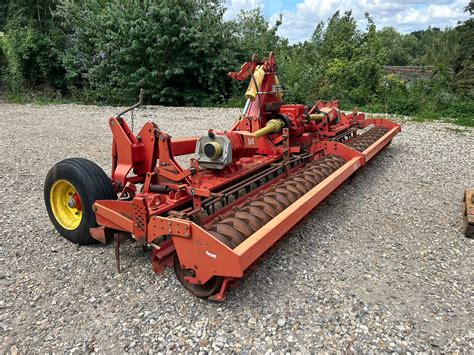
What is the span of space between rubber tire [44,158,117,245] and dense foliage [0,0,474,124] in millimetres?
10804

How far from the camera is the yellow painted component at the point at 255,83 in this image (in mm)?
5684

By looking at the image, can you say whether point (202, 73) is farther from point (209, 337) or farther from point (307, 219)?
point (209, 337)

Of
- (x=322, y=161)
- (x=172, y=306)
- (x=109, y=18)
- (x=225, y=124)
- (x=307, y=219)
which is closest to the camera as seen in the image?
(x=172, y=306)

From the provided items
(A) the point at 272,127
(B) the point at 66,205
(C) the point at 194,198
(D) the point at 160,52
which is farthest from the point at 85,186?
(D) the point at 160,52

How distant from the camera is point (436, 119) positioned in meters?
11.8

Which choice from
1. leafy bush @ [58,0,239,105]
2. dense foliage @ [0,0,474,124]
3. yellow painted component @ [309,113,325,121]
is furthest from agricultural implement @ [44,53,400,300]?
leafy bush @ [58,0,239,105]

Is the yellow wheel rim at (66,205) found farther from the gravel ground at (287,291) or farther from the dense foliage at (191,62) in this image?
the dense foliage at (191,62)

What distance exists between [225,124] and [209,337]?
9028mm

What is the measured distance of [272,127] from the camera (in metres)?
5.44

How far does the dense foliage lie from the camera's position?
45.6ft

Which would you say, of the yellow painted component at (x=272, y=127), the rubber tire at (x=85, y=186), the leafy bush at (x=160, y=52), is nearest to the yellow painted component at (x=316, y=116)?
the yellow painted component at (x=272, y=127)

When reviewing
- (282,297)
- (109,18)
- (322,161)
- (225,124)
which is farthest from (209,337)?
(109,18)

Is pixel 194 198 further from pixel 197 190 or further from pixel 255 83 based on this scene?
pixel 255 83

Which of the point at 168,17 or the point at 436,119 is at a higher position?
the point at 168,17
